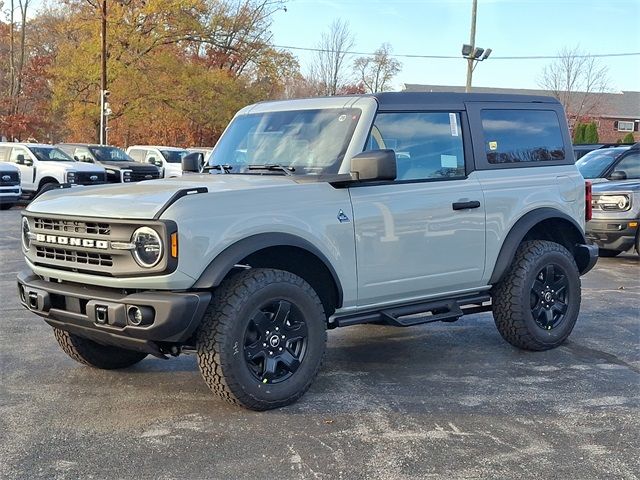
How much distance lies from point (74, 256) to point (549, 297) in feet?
12.4

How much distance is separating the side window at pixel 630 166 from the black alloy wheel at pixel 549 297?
249 inches

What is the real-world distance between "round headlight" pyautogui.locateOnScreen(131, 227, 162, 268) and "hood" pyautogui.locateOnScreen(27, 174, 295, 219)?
0.29ft

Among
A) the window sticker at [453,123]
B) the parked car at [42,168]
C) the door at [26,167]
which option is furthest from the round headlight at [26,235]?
the door at [26,167]

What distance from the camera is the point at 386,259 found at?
4.77 metres

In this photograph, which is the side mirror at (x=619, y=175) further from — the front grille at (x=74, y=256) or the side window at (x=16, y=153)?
the side window at (x=16, y=153)

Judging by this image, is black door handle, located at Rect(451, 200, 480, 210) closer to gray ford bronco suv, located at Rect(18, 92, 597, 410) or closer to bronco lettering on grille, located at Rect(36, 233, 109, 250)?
gray ford bronco suv, located at Rect(18, 92, 597, 410)

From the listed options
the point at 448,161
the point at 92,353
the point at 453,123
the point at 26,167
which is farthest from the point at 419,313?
the point at 26,167

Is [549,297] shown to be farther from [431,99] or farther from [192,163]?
[192,163]

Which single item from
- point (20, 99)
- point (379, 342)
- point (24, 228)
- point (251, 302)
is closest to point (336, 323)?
point (251, 302)

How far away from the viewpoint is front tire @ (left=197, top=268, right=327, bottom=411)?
4043mm

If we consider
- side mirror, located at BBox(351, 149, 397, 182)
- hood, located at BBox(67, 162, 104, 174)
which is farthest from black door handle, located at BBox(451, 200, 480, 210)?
hood, located at BBox(67, 162, 104, 174)

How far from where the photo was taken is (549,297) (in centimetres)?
580

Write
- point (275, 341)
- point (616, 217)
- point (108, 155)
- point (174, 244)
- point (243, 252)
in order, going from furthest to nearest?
1. point (108, 155)
2. point (616, 217)
3. point (275, 341)
4. point (243, 252)
5. point (174, 244)

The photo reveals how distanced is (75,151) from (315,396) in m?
20.4
